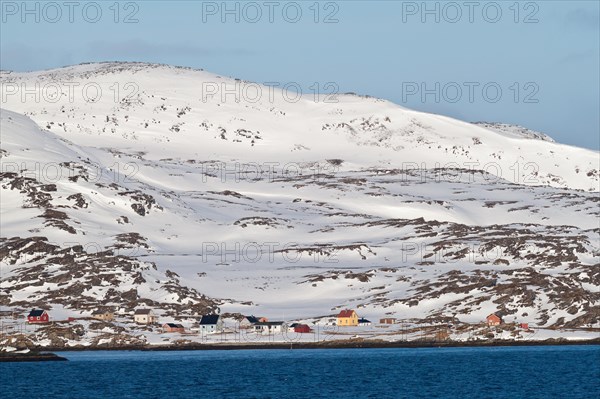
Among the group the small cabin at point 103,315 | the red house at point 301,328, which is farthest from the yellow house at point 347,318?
the small cabin at point 103,315

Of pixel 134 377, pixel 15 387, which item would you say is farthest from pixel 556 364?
pixel 15 387

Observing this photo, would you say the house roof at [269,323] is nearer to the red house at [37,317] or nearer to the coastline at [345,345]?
the coastline at [345,345]

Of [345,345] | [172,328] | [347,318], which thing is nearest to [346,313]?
[347,318]

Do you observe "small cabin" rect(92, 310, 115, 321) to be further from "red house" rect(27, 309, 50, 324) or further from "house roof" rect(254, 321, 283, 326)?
"house roof" rect(254, 321, 283, 326)

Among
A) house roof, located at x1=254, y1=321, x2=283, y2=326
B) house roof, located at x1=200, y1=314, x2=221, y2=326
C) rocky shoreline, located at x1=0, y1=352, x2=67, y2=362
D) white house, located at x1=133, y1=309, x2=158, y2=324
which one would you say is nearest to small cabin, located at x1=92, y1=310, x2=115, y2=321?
white house, located at x1=133, y1=309, x2=158, y2=324

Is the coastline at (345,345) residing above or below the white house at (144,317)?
below

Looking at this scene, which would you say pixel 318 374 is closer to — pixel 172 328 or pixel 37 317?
pixel 172 328

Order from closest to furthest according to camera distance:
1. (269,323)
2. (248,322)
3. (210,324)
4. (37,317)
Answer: (37,317)
(210,324)
(269,323)
(248,322)
